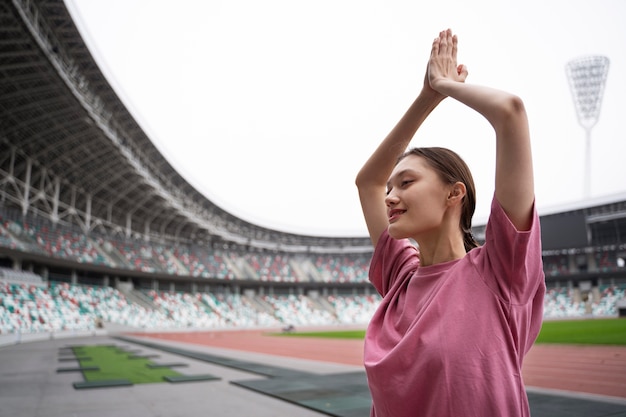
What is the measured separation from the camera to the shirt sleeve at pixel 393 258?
1.69 metres

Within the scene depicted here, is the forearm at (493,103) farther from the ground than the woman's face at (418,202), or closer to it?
farther from the ground

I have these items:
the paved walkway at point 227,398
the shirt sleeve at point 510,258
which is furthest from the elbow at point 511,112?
the paved walkway at point 227,398

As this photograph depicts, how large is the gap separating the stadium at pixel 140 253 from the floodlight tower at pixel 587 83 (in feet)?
64.0

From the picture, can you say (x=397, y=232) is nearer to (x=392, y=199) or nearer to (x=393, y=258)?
(x=392, y=199)

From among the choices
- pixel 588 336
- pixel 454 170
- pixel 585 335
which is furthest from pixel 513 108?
pixel 585 335

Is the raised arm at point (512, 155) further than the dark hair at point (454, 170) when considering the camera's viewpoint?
No

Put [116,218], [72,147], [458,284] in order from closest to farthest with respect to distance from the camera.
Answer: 1. [458,284]
2. [72,147]
3. [116,218]

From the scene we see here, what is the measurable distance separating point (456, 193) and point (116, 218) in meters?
53.2

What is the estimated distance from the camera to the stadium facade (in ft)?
86.0

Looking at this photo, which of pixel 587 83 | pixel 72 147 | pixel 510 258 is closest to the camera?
pixel 510 258

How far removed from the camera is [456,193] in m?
1.46

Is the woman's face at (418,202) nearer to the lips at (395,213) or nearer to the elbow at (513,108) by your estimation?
the lips at (395,213)

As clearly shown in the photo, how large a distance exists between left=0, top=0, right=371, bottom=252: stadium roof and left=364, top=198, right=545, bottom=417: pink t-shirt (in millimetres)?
23548

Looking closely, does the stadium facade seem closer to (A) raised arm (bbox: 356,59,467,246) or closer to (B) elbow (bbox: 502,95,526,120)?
(A) raised arm (bbox: 356,59,467,246)
